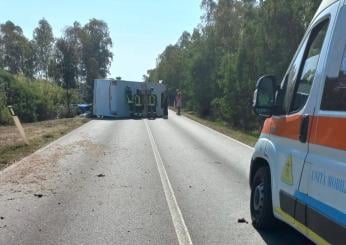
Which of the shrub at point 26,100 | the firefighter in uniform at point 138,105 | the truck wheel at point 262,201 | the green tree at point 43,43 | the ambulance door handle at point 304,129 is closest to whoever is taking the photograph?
the ambulance door handle at point 304,129

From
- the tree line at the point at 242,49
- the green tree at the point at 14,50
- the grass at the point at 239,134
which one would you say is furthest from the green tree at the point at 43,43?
the grass at the point at 239,134

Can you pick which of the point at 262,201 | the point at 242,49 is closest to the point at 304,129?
the point at 262,201

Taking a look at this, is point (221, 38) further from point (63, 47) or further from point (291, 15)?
point (291, 15)

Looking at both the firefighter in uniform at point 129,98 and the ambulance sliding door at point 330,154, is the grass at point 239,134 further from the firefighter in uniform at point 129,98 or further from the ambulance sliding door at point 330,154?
the ambulance sliding door at point 330,154

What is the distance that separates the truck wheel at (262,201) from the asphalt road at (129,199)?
0.44 ft

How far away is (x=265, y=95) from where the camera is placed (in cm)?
621

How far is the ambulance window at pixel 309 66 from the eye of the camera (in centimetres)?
523

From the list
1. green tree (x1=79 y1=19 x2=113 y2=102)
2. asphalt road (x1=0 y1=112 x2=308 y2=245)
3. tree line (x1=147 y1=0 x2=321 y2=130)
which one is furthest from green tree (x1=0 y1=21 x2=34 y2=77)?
asphalt road (x1=0 y1=112 x2=308 y2=245)

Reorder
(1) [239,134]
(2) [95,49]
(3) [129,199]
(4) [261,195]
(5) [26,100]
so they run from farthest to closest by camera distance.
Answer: (2) [95,49]
(5) [26,100]
(1) [239,134]
(3) [129,199]
(4) [261,195]

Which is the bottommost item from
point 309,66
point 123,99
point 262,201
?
point 123,99

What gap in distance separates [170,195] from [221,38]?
3996 cm

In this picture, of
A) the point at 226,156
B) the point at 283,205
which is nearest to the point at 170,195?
the point at 283,205

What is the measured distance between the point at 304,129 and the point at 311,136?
0.21 meters

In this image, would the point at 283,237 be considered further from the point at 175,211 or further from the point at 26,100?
the point at 26,100
